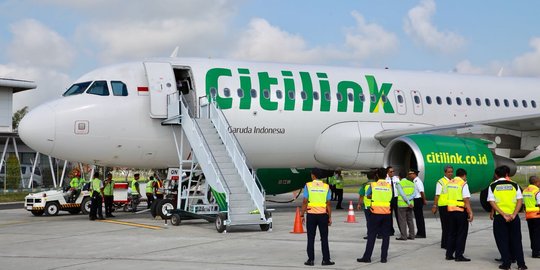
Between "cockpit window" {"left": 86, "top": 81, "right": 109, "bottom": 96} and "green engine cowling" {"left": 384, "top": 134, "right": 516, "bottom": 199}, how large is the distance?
7.20 meters

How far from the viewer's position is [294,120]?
17688mm

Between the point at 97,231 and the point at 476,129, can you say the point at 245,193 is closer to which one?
the point at 97,231

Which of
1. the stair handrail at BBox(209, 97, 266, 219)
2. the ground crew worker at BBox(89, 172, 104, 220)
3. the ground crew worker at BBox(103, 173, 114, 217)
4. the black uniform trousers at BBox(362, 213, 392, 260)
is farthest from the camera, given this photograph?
the ground crew worker at BBox(103, 173, 114, 217)

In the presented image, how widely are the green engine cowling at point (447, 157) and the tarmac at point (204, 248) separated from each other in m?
1.05

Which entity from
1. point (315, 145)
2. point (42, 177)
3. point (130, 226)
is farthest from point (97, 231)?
point (42, 177)

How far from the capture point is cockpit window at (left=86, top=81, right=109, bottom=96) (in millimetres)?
16188

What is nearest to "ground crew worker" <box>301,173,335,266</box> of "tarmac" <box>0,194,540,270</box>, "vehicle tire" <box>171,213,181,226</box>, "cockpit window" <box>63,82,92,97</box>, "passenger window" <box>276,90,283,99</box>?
"tarmac" <box>0,194,540,270</box>

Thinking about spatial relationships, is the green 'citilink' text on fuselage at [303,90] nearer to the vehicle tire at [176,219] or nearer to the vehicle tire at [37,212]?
the vehicle tire at [176,219]

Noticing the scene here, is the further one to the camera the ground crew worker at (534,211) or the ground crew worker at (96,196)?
the ground crew worker at (96,196)

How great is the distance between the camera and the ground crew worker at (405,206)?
39.2ft

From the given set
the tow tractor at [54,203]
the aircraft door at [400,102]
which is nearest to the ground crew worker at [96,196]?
the tow tractor at [54,203]

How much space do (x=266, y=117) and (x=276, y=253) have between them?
7.48m

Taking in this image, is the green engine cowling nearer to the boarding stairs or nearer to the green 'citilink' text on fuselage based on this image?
the green 'citilink' text on fuselage

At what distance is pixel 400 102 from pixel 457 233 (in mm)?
10070
